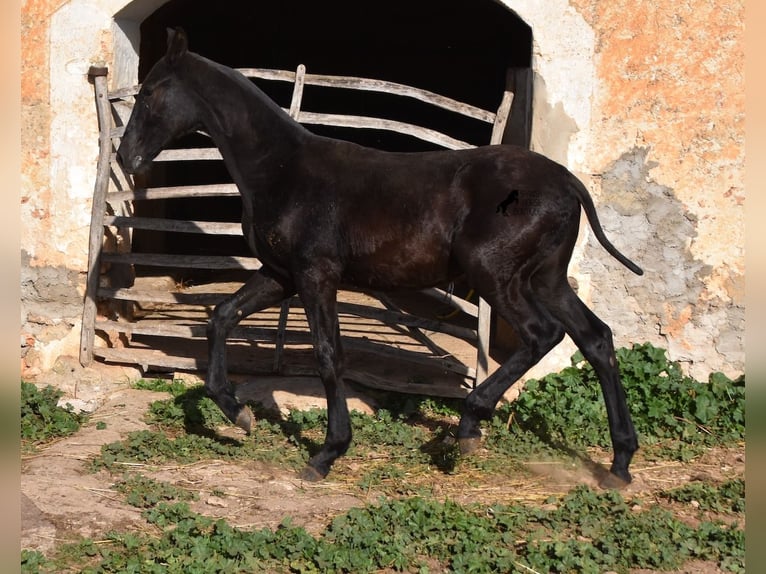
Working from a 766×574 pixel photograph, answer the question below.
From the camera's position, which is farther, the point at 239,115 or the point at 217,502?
the point at 239,115

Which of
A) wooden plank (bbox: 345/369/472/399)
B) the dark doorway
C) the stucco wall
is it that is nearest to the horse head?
wooden plank (bbox: 345/369/472/399)

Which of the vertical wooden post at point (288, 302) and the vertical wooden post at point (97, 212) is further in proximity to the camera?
the vertical wooden post at point (97, 212)

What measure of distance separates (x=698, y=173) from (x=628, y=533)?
3.22 metres

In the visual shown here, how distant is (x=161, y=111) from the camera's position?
541 cm

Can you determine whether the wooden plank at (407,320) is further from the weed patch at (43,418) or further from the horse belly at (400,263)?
the weed patch at (43,418)

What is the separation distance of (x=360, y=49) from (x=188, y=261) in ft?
22.9

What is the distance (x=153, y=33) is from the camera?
10273 mm

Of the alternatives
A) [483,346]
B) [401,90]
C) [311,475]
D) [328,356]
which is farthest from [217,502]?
[401,90]

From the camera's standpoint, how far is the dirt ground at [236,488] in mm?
4566

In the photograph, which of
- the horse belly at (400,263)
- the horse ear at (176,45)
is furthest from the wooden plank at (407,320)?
the horse ear at (176,45)

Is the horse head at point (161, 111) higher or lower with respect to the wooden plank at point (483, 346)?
higher

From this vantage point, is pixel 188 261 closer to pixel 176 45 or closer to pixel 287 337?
pixel 287 337

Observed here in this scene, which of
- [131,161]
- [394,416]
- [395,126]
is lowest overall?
[394,416]

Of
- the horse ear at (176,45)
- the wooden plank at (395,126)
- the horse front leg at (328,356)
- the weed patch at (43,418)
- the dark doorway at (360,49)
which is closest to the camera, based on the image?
the horse front leg at (328,356)
